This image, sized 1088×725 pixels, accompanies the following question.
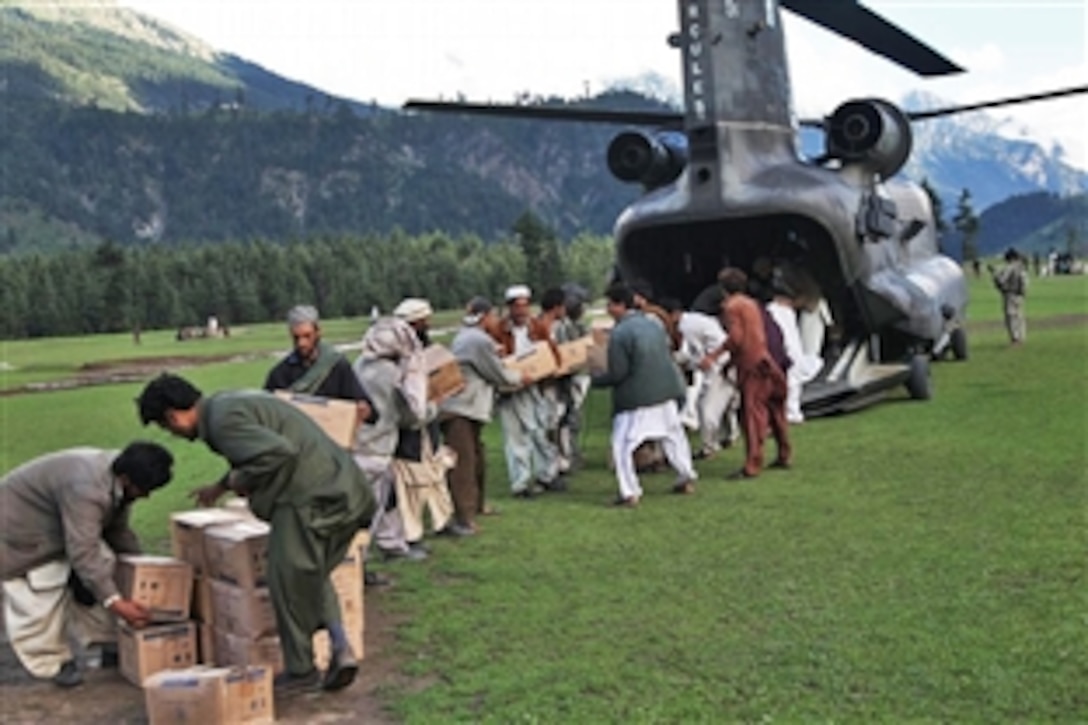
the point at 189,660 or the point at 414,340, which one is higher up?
the point at 414,340

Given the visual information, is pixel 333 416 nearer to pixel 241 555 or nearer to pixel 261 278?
pixel 241 555

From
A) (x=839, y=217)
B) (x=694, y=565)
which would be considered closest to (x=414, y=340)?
(x=694, y=565)

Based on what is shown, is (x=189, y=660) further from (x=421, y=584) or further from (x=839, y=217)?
(x=839, y=217)

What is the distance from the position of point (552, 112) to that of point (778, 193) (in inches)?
120

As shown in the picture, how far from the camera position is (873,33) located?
52.4 feet

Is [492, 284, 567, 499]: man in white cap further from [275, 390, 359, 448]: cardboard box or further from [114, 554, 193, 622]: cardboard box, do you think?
[114, 554, 193, 622]: cardboard box

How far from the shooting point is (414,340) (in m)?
8.12

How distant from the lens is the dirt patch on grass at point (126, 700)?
538 cm

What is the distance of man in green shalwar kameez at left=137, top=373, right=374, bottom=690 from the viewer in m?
5.24

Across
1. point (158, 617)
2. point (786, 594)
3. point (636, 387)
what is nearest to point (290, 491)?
point (158, 617)

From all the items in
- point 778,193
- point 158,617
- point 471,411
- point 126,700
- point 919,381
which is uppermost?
point 778,193

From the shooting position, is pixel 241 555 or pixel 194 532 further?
pixel 194 532

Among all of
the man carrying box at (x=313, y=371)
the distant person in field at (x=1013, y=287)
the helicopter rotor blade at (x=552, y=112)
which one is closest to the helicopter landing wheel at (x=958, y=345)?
the distant person in field at (x=1013, y=287)

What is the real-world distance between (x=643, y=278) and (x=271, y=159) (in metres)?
180
